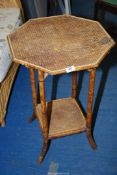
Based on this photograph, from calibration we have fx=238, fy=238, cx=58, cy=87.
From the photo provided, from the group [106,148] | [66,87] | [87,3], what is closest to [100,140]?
[106,148]

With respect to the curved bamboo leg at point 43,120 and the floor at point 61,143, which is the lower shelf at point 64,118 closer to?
the curved bamboo leg at point 43,120

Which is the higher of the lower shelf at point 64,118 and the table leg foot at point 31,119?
the lower shelf at point 64,118

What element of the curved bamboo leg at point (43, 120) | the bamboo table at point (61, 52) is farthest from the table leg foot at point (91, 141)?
the curved bamboo leg at point (43, 120)

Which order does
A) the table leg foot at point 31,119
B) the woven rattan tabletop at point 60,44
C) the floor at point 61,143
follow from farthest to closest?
the table leg foot at point 31,119, the floor at point 61,143, the woven rattan tabletop at point 60,44

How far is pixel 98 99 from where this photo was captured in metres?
1.81

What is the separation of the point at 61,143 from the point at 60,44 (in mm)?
665

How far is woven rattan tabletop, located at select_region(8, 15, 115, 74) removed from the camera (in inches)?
40.7

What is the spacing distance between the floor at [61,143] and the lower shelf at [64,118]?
0.48 feet

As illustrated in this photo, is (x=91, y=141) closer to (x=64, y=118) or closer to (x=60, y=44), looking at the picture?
(x=64, y=118)

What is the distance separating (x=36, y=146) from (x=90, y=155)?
0.34m

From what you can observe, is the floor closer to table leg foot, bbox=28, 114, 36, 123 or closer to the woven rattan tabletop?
table leg foot, bbox=28, 114, 36, 123

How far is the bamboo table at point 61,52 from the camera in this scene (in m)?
1.04

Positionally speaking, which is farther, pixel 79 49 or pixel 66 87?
pixel 66 87

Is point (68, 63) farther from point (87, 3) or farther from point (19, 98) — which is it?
point (87, 3)
